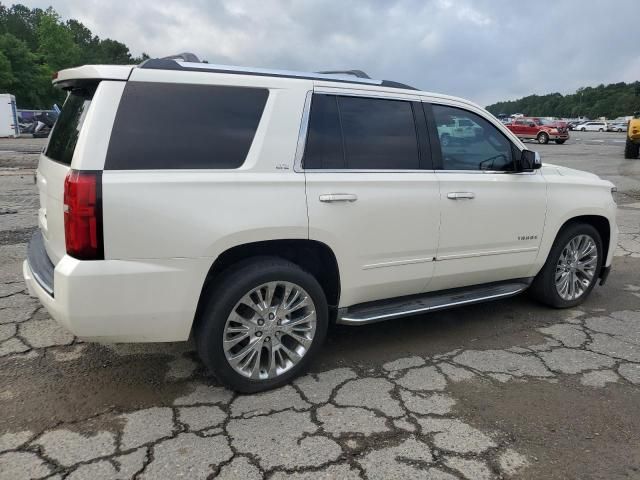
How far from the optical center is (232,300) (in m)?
3.01

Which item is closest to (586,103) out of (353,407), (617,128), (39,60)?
(617,128)

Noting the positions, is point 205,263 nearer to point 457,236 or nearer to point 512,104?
point 457,236

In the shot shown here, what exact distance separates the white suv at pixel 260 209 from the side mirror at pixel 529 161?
0.7 inches

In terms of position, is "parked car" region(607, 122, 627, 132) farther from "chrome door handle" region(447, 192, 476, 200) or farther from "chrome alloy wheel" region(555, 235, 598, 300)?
"chrome door handle" region(447, 192, 476, 200)

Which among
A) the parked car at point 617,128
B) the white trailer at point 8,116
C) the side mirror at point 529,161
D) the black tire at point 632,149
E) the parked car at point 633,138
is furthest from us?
the parked car at point 617,128

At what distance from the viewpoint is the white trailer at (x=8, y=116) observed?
1232 inches

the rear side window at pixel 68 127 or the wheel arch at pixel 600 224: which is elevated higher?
the rear side window at pixel 68 127

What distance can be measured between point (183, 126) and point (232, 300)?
3.31 ft

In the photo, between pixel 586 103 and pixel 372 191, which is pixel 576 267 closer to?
pixel 372 191

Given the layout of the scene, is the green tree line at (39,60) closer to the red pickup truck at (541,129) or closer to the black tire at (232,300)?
the red pickup truck at (541,129)

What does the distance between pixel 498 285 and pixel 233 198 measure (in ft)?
8.27

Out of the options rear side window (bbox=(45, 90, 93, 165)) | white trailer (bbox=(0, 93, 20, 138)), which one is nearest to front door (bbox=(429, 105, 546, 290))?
rear side window (bbox=(45, 90, 93, 165))

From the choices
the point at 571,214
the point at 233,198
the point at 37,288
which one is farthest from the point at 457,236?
the point at 37,288

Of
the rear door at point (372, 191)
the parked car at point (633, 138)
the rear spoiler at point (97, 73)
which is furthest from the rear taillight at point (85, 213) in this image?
the parked car at point (633, 138)
